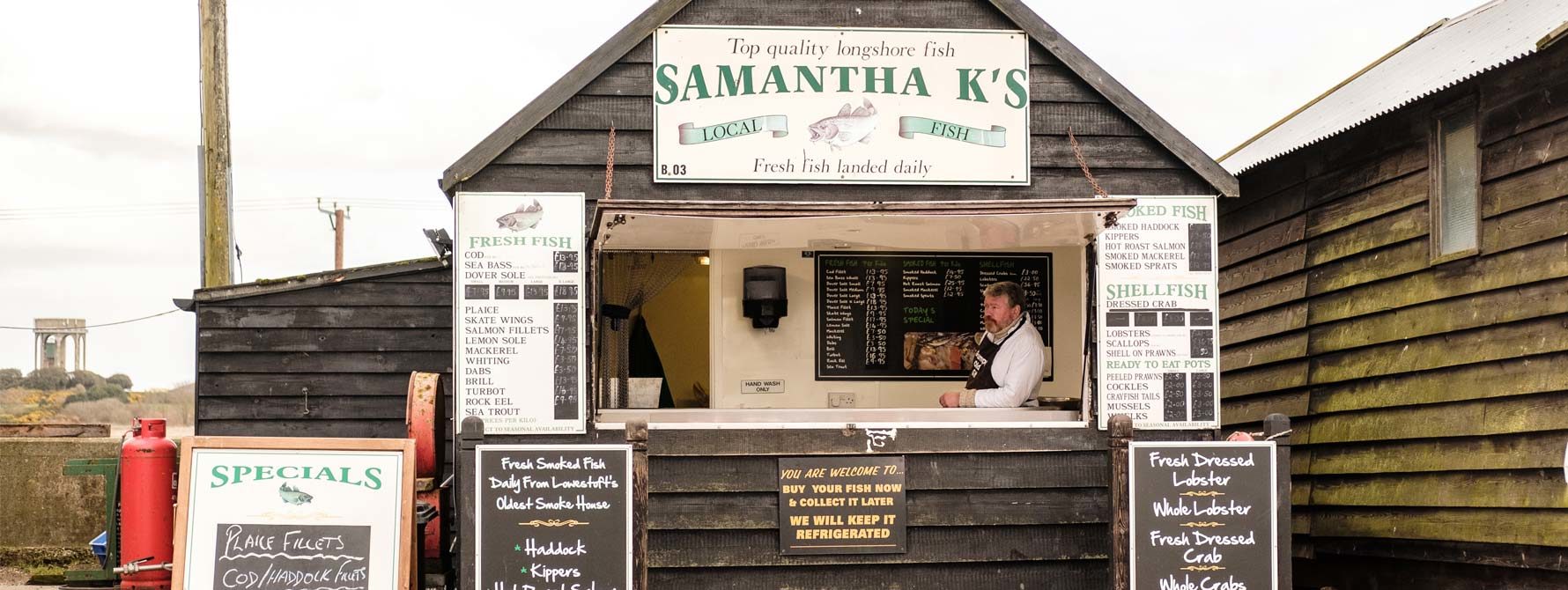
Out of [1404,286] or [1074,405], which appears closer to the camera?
[1074,405]

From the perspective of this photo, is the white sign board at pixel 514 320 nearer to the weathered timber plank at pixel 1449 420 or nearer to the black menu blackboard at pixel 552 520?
the black menu blackboard at pixel 552 520

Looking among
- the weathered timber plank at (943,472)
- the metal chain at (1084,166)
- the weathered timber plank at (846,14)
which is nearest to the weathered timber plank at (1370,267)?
the metal chain at (1084,166)

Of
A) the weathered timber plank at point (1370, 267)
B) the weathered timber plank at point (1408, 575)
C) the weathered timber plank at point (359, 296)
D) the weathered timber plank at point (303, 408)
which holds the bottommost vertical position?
the weathered timber plank at point (1408, 575)

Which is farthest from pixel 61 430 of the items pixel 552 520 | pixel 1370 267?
pixel 1370 267

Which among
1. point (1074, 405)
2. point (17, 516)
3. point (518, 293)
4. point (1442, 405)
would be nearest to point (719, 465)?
point (518, 293)

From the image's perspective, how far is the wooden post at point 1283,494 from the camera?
619 cm

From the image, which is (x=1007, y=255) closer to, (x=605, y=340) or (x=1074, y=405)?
(x=1074, y=405)

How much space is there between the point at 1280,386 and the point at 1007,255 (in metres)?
2.10

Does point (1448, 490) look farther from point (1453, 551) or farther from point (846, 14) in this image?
point (846, 14)

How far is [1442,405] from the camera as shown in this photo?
7.27m

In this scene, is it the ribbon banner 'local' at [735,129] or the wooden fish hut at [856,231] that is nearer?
the wooden fish hut at [856,231]

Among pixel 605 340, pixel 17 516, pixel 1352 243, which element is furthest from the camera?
pixel 17 516

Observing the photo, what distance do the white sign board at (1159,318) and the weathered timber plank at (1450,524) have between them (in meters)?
1.48

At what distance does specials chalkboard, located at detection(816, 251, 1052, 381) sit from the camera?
857cm
